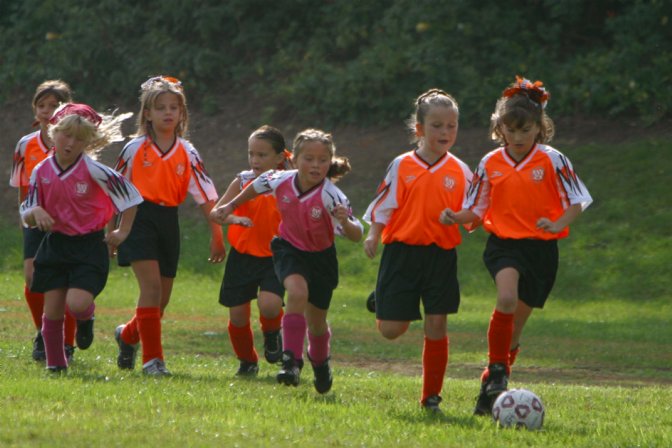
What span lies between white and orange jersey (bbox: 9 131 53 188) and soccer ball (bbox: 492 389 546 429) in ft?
16.0

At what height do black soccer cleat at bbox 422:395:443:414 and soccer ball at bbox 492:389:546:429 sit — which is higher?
soccer ball at bbox 492:389:546:429

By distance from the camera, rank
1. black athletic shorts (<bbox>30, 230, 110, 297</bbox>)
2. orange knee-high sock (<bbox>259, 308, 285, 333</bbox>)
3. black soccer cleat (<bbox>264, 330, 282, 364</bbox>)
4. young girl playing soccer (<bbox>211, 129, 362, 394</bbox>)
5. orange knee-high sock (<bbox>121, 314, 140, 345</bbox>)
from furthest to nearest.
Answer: black soccer cleat (<bbox>264, 330, 282, 364</bbox>), orange knee-high sock (<bbox>259, 308, 285, 333</bbox>), orange knee-high sock (<bbox>121, 314, 140, 345</bbox>), black athletic shorts (<bbox>30, 230, 110, 297</bbox>), young girl playing soccer (<bbox>211, 129, 362, 394</bbox>)

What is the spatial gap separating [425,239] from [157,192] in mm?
2275

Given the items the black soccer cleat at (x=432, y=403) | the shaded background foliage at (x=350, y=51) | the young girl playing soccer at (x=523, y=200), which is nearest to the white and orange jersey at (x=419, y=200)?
the young girl playing soccer at (x=523, y=200)

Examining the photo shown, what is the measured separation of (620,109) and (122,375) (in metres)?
14.5

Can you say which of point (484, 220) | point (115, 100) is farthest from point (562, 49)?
point (484, 220)

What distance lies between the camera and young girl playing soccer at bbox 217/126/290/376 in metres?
10.1

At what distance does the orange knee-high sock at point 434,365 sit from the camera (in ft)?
26.5

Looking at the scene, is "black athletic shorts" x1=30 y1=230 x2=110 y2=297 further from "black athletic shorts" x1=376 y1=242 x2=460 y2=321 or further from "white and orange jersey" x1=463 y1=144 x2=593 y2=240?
"white and orange jersey" x1=463 y1=144 x2=593 y2=240

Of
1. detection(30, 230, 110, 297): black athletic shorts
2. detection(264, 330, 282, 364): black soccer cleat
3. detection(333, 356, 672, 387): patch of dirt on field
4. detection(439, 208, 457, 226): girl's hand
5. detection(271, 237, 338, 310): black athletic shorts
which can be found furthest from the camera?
detection(333, 356, 672, 387): patch of dirt on field

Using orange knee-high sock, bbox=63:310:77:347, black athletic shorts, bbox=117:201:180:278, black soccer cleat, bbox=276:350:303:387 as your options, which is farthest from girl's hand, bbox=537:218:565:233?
orange knee-high sock, bbox=63:310:77:347

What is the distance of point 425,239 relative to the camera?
809 centimetres

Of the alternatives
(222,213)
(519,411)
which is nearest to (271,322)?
(222,213)

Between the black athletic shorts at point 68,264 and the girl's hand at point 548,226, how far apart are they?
2.94 metres
